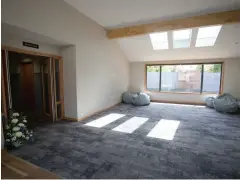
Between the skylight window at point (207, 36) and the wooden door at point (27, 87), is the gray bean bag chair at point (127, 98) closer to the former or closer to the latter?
the skylight window at point (207, 36)

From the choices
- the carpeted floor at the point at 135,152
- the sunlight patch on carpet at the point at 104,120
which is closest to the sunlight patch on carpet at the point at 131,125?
the carpeted floor at the point at 135,152

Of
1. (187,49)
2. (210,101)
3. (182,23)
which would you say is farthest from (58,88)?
(210,101)

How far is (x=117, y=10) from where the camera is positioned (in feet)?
12.7

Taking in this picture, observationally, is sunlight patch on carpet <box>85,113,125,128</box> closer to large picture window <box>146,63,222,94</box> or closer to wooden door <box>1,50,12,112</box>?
wooden door <box>1,50,12,112</box>

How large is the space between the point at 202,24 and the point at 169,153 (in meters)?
3.71

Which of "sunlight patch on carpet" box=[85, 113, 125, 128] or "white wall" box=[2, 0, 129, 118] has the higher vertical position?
"white wall" box=[2, 0, 129, 118]

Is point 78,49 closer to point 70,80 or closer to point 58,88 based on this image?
point 70,80

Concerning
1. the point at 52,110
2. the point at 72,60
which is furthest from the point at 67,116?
the point at 72,60

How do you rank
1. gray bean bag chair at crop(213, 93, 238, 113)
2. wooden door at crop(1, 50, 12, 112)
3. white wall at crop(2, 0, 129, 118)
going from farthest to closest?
gray bean bag chair at crop(213, 93, 238, 113)
wooden door at crop(1, 50, 12, 112)
white wall at crop(2, 0, 129, 118)

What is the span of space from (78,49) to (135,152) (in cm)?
312

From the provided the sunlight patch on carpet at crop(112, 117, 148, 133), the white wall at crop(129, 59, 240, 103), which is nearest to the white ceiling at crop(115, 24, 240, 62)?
the white wall at crop(129, 59, 240, 103)

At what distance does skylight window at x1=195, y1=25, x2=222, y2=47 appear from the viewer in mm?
4834

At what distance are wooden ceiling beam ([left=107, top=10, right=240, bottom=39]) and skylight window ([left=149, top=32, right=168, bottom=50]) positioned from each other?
0.85 metres

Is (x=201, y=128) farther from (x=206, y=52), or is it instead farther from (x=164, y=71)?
(x=164, y=71)
